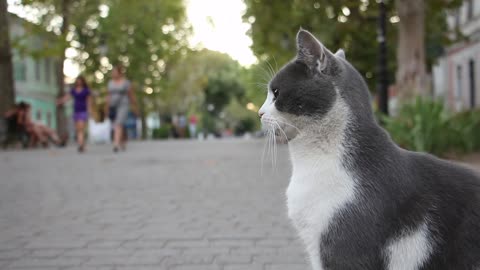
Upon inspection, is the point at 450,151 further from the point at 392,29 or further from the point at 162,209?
the point at 392,29

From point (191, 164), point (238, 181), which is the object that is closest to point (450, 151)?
point (238, 181)

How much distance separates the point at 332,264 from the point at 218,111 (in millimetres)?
77603

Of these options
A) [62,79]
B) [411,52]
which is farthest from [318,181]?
[62,79]

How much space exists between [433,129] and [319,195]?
8.00 m

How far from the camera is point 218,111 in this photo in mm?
79750

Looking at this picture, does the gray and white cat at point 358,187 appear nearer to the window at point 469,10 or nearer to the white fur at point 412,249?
the white fur at point 412,249

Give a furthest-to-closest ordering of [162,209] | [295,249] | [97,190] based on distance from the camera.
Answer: [97,190], [162,209], [295,249]

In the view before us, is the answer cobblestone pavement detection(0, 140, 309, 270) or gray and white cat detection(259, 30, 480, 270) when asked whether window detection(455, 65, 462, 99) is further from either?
gray and white cat detection(259, 30, 480, 270)

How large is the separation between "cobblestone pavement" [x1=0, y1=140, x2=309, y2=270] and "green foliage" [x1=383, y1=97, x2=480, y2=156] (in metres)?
2.58

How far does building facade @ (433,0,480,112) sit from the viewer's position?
3128 cm

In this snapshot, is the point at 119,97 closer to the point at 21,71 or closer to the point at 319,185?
the point at 319,185

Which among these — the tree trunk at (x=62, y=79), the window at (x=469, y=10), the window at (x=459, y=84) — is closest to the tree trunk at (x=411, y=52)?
the tree trunk at (x=62, y=79)

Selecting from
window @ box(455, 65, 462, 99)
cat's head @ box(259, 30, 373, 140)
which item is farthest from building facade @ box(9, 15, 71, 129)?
cat's head @ box(259, 30, 373, 140)

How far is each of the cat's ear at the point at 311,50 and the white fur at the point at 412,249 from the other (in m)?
0.87
